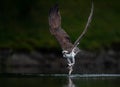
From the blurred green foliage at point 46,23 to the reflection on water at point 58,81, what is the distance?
1867cm

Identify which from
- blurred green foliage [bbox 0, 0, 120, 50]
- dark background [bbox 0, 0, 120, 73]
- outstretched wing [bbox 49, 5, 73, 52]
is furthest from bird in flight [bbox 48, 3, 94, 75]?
blurred green foliage [bbox 0, 0, 120, 50]

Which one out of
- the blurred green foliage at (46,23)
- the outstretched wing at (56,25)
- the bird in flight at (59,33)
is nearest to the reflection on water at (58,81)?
the bird in flight at (59,33)

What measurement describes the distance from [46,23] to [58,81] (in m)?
26.1

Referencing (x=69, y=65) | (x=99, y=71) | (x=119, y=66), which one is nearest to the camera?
(x=69, y=65)

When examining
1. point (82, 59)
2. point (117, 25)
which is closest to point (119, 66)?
point (82, 59)

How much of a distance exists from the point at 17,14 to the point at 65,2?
474cm

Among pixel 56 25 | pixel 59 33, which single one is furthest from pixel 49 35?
pixel 56 25

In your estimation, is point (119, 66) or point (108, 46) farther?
point (108, 46)

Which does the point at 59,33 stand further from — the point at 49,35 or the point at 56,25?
the point at 49,35

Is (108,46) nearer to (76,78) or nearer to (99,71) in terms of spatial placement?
(99,71)

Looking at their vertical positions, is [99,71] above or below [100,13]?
below

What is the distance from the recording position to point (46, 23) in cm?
8288

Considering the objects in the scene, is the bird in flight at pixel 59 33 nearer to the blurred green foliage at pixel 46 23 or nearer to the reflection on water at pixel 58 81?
the reflection on water at pixel 58 81

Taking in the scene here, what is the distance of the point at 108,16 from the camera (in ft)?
283
